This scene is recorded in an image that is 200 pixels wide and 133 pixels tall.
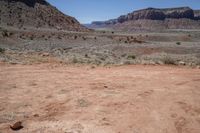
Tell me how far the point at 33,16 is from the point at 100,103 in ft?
214

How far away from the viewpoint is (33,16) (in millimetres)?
69812

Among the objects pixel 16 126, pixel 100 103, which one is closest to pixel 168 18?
pixel 100 103

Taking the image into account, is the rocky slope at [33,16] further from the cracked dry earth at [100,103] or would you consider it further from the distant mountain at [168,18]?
the distant mountain at [168,18]

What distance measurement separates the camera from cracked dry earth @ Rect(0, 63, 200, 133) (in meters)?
6.55

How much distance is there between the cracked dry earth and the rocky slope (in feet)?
172

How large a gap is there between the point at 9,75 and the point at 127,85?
4.91 m

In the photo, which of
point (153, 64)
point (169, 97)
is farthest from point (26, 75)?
point (153, 64)

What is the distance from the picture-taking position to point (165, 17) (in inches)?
6777

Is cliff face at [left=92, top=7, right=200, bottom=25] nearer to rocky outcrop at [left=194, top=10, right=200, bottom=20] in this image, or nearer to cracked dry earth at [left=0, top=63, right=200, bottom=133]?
rocky outcrop at [left=194, top=10, right=200, bottom=20]

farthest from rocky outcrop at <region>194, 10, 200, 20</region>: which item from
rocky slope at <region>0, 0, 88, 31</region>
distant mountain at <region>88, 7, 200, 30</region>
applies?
rocky slope at <region>0, 0, 88, 31</region>

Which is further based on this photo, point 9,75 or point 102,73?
point 102,73

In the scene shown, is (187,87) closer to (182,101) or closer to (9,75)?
(182,101)

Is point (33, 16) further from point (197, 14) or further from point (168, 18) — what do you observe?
point (197, 14)

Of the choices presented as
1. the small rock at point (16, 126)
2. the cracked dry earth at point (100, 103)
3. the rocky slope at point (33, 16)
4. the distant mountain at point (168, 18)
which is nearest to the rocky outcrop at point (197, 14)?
the distant mountain at point (168, 18)
